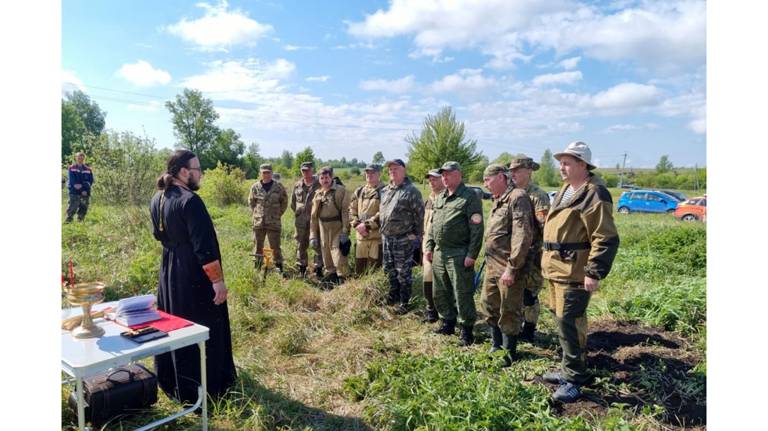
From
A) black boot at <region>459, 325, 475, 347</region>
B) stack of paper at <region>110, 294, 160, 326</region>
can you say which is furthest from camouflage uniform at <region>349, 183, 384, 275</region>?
stack of paper at <region>110, 294, 160, 326</region>

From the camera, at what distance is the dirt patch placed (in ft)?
10.2

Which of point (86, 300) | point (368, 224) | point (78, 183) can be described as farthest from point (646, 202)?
point (86, 300)

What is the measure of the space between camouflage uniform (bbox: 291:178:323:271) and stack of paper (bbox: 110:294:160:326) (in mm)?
4183

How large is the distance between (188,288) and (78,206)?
9741mm

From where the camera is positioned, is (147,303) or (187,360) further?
(187,360)

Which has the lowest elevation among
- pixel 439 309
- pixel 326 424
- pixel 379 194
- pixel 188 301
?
pixel 326 424

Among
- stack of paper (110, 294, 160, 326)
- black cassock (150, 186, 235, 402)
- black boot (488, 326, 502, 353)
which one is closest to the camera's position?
stack of paper (110, 294, 160, 326)

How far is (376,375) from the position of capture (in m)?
3.53

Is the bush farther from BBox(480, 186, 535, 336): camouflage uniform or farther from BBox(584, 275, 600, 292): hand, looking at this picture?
BBox(584, 275, 600, 292): hand

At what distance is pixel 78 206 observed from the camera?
10.7m

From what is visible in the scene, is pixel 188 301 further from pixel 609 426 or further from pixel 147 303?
pixel 609 426

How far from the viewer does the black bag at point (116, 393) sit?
2.81m

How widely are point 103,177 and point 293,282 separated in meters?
→ 6.77

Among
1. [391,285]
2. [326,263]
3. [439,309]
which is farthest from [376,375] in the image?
[326,263]
